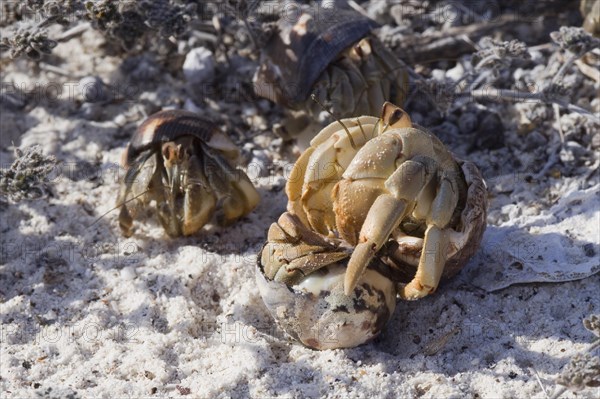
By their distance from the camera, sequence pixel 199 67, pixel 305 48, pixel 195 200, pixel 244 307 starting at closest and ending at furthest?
pixel 244 307, pixel 195 200, pixel 305 48, pixel 199 67

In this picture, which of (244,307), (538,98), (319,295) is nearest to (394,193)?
(319,295)

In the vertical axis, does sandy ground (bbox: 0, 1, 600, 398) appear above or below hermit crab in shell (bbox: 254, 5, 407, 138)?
below

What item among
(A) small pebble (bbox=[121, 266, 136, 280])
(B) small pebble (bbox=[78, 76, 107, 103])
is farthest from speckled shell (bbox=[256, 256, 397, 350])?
(B) small pebble (bbox=[78, 76, 107, 103])

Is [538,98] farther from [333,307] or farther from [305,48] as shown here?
[333,307]

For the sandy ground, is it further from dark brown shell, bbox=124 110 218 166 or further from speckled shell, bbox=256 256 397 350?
dark brown shell, bbox=124 110 218 166

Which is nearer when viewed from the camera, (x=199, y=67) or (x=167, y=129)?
(x=167, y=129)
